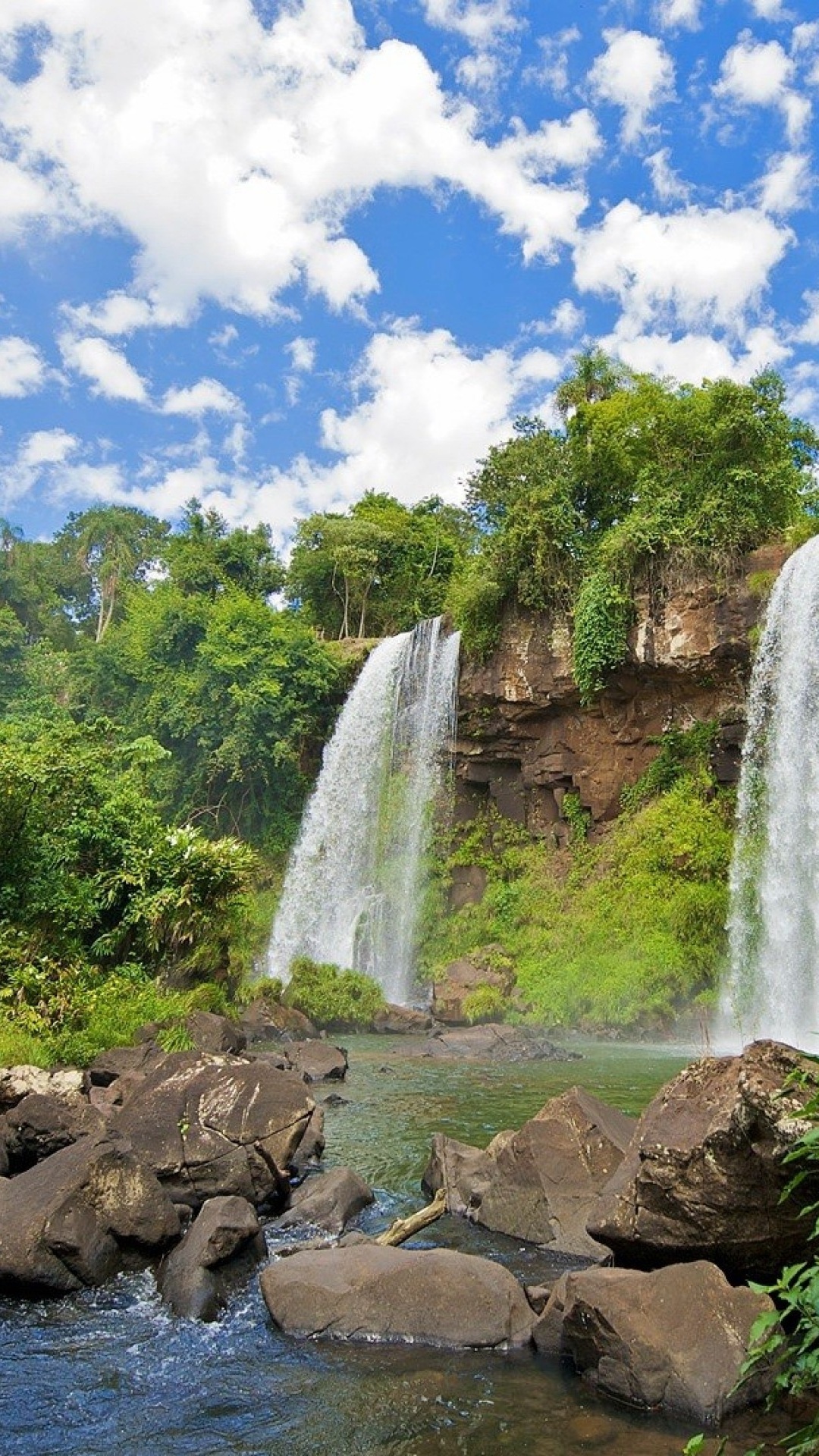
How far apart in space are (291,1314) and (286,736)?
24583 mm

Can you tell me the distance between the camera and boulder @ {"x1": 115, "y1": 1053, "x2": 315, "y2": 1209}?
7430mm

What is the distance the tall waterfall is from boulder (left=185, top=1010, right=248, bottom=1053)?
41.6ft

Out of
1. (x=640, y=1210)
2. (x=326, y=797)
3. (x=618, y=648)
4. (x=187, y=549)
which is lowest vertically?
(x=640, y=1210)

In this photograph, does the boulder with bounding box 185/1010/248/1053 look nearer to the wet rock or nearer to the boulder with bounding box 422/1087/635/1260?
the wet rock

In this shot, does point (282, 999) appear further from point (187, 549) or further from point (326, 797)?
point (187, 549)

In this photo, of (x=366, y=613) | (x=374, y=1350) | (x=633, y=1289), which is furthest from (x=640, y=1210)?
(x=366, y=613)

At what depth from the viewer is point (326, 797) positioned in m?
28.9

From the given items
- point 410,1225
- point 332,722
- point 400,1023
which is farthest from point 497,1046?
point 332,722

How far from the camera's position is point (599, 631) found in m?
23.1

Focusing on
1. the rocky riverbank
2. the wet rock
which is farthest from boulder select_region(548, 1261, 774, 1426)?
the wet rock

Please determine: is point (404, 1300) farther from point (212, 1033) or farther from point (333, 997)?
point (333, 997)

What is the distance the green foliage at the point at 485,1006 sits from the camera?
2075 cm

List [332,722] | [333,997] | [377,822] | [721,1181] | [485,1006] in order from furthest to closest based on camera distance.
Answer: [332,722], [377,822], [485,1006], [333,997], [721,1181]

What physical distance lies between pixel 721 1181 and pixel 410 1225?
8.52 ft
